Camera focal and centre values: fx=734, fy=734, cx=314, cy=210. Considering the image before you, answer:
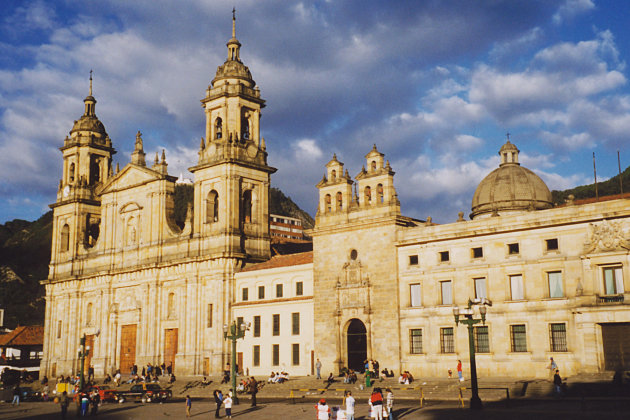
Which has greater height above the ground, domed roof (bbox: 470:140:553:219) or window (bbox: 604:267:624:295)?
domed roof (bbox: 470:140:553:219)

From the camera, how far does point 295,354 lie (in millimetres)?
54844

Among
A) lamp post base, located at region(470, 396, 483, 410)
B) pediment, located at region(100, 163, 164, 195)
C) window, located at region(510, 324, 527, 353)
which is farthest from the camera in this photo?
pediment, located at region(100, 163, 164, 195)

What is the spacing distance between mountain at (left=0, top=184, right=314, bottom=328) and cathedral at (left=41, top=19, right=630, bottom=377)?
55.7 m

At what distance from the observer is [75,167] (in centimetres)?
8444

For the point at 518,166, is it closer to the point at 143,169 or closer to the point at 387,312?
the point at 387,312

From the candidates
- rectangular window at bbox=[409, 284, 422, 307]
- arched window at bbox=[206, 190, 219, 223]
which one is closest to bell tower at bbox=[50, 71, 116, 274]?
arched window at bbox=[206, 190, 219, 223]

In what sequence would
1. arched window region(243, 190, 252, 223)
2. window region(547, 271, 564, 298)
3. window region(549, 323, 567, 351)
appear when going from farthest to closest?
arched window region(243, 190, 252, 223) → window region(547, 271, 564, 298) → window region(549, 323, 567, 351)

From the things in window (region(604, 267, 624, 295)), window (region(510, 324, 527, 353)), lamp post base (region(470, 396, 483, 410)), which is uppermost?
window (region(604, 267, 624, 295))

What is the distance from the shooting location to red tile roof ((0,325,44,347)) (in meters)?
93.6

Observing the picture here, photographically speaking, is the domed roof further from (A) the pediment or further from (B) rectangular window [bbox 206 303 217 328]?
(A) the pediment

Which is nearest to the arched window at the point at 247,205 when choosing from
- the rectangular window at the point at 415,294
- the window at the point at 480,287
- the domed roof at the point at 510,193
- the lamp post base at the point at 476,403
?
the domed roof at the point at 510,193

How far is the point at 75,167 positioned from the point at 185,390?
38.8m

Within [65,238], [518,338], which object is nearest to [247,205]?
[65,238]

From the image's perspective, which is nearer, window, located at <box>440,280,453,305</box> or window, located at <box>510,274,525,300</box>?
window, located at <box>510,274,525,300</box>
